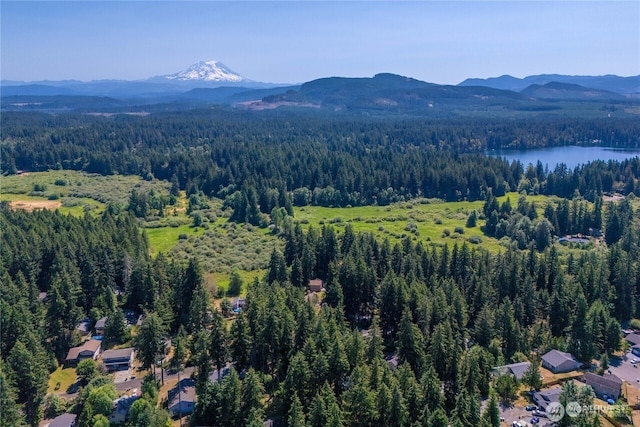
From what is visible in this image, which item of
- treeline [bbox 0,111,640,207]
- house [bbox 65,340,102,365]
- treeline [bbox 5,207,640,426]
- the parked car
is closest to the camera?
treeline [bbox 5,207,640,426]

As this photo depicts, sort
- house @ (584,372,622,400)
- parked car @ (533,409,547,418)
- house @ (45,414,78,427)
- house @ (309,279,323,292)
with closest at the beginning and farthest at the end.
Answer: house @ (45,414,78,427)
parked car @ (533,409,547,418)
house @ (584,372,622,400)
house @ (309,279,323,292)

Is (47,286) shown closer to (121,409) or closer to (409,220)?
(121,409)

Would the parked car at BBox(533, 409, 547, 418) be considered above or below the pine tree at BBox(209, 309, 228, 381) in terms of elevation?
below

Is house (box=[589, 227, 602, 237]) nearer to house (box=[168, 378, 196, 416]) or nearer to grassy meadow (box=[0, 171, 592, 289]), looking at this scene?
grassy meadow (box=[0, 171, 592, 289])

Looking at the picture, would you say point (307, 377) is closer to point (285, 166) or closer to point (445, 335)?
point (445, 335)

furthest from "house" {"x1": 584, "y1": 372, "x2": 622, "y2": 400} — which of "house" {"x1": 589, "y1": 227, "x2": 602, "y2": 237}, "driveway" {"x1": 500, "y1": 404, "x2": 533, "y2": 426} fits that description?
"house" {"x1": 589, "y1": 227, "x2": 602, "y2": 237}

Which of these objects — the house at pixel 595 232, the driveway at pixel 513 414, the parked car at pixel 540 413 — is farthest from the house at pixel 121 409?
the house at pixel 595 232

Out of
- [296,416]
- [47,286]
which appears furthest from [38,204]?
[296,416]
